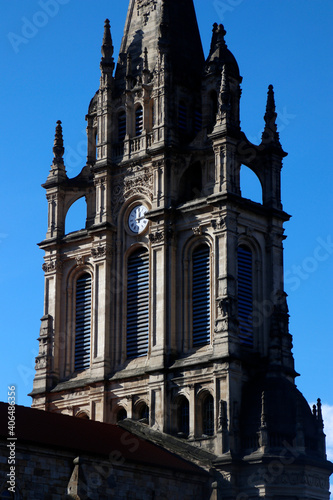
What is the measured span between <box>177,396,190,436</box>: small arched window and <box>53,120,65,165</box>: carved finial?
713 inches

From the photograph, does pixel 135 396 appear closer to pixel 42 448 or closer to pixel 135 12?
pixel 42 448

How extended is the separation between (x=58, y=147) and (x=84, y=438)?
24.1 metres

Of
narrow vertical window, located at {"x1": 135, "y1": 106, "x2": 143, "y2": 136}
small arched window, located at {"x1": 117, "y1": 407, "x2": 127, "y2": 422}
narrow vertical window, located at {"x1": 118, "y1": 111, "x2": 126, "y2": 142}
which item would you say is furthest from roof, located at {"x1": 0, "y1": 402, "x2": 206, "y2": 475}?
narrow vertical window, located at {"x1": 118, "y1": 111, "x2": 126, "y2": 142}

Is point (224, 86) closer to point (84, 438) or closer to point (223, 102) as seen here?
point (223, 102)

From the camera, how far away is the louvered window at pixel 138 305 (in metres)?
69.9

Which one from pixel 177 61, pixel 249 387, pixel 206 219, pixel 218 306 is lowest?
pixel 249 387

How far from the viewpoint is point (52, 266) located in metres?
74.7

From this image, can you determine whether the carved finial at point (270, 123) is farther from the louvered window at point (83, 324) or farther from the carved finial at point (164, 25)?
the louvered window at point (83, 324)

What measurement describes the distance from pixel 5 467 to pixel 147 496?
9088mm

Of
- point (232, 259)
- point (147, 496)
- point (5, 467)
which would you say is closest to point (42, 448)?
point (5, 467)

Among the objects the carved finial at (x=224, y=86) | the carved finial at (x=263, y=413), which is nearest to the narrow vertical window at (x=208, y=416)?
the carved finial at (x=263, y=413)

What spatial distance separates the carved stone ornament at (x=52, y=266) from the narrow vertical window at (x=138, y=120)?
344 inches

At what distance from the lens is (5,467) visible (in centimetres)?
5256

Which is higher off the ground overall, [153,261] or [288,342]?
[153,261]
